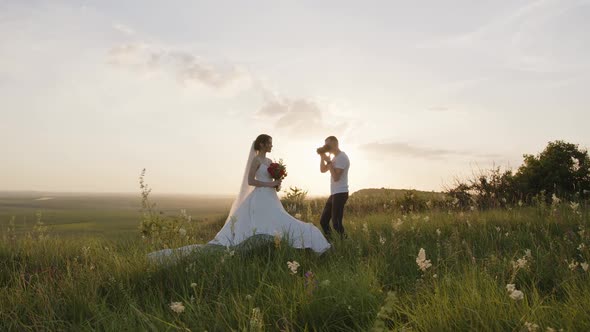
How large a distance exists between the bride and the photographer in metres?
Answer: 1.52

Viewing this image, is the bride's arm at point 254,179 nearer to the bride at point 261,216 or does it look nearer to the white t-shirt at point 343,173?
the bride at point 261,216

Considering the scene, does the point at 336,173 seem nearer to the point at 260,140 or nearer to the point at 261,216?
the point at 260,140

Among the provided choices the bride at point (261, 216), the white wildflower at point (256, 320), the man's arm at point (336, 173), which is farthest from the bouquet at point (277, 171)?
the white wildflower at point (256, 320)

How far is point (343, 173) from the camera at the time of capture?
994 centimetres

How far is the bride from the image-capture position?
7613 mm

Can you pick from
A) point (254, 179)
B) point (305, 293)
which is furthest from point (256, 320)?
point (254, 179)

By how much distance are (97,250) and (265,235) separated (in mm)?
2820

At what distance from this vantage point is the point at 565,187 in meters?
16.5

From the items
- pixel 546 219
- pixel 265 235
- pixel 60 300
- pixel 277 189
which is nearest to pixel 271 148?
pixel 277 189

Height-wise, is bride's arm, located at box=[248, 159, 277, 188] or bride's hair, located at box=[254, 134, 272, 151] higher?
bride's hair, located at box=[254, 134, 272, 151]

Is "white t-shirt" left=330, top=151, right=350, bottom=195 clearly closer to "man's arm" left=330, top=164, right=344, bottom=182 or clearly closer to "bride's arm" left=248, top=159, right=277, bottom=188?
"man's arm" left=330, top=164, right=344, bottom=182

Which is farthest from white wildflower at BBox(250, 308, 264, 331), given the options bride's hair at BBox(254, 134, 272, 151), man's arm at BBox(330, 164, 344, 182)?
man's arm at BBox(330, 164, 344, 182)

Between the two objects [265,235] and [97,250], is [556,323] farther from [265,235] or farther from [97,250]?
[97,250]

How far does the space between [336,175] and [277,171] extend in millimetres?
1621
